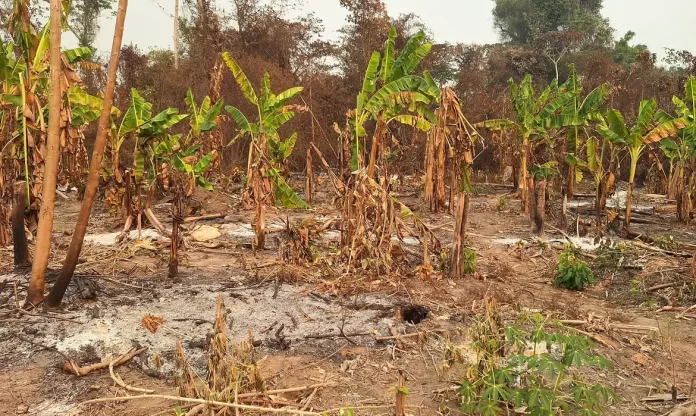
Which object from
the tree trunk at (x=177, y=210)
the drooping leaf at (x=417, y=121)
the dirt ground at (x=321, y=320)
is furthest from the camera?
the drooping leaf at (x=417, y=121)

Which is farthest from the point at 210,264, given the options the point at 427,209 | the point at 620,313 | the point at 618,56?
the point at 618,56

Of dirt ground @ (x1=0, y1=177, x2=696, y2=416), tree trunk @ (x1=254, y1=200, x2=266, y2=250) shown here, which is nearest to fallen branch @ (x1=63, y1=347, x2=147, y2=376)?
dirt ground @ (x1=0, y1=177, x2=696, y2=416)

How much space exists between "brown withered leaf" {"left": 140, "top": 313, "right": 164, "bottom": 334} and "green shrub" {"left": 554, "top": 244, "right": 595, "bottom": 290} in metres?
5.22

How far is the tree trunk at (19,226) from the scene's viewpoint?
6203 mm

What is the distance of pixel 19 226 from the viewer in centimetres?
632

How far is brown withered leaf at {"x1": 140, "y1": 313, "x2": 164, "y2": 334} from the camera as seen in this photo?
5.05 metres

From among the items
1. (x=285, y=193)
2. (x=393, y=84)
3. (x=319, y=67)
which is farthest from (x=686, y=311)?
(x=319, y=67)

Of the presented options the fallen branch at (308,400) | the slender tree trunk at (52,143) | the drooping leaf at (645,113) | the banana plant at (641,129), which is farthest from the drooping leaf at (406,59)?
the fallen branch at (308,400)

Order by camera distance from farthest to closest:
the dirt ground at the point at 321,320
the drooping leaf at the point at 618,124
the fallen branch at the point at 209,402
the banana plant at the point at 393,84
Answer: the drooping leaf at the point at 618,124
the banana plant at the point at 393,84
the dirt ground at the point at 321,320
the fallen branch at the point at 209,402

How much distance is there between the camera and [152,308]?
224 inches

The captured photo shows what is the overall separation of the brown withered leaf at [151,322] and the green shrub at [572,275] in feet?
17.1

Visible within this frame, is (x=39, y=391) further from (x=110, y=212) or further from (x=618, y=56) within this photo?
(x=618, y=56)

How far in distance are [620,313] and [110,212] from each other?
9.82 metres

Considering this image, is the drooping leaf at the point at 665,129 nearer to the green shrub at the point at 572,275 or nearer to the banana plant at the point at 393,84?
the banana plant at the point at 393,84
